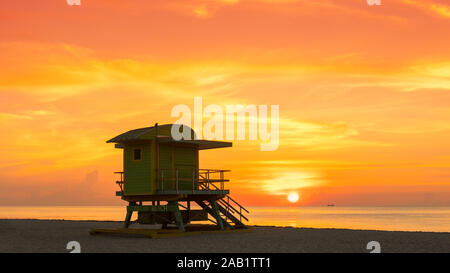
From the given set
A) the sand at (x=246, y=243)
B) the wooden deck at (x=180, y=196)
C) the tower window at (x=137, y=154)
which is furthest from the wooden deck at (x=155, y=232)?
the tower window at (x=137, y=154)

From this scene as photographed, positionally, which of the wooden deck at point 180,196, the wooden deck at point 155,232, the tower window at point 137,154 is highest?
the tower window at point 137,154

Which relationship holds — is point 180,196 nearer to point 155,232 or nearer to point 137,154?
point 155,232

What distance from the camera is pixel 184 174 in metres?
30.2

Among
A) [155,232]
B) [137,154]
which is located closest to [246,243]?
[155,232]

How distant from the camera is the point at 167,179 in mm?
28625

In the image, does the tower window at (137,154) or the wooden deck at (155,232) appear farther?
the tower window at (137,154)

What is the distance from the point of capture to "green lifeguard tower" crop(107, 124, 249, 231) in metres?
28.6

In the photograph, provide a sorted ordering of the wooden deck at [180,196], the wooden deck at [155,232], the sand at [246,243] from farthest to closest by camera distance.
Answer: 1. the wooden deck at [180,196]
2. the wooden deck at [155,232]
3. the sand at [246,243]

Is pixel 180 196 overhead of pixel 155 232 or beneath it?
overhead

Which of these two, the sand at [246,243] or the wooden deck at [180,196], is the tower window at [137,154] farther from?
the sand at [246,243]

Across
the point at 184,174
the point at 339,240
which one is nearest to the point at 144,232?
the point at 184,174

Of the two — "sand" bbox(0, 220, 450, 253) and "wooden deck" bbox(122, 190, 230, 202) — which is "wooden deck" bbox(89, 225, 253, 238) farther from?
"wooden deck" bbox(122, 190, 230, 202)

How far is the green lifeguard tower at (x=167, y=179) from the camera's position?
2858cm
